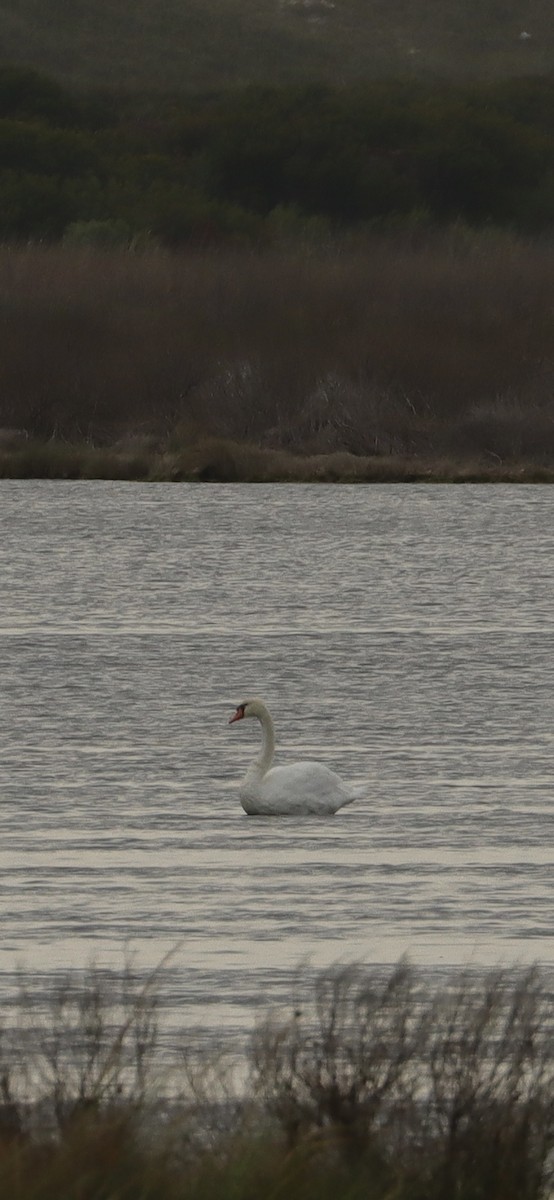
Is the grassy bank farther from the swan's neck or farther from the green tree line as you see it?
the swan's neck

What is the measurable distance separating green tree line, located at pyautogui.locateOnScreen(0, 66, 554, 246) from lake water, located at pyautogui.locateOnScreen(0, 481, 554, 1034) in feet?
85.2

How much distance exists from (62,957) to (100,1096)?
4.10 meters

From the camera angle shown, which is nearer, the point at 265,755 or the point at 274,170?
the point at 265,755

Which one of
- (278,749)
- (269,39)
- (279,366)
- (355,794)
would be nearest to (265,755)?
(355,794)

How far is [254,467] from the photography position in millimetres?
47781

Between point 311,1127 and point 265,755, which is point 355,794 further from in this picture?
point 311,1127

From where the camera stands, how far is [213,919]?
40.3 ft

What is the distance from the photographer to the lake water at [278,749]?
11945 millimetres

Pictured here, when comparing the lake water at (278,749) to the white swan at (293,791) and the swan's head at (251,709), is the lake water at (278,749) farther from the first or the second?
the swan's head at (251,709)

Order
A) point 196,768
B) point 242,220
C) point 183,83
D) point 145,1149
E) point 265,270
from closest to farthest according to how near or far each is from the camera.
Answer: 1. point 145,1149
2. point 196,768
3. point 265,270
4. point 242,220
5. point 183,83

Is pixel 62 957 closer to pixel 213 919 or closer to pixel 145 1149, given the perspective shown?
pixel 213 919

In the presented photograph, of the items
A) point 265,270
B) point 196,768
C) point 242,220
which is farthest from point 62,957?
point 242,220

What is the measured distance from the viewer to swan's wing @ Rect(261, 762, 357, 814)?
1559 cm

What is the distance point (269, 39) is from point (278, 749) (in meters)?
111
